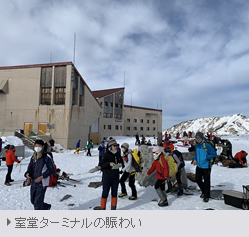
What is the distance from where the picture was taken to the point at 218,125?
331ft

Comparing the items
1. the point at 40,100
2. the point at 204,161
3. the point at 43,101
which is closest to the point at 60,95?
the point at 43,101

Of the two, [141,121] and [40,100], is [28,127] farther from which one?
[141,121]

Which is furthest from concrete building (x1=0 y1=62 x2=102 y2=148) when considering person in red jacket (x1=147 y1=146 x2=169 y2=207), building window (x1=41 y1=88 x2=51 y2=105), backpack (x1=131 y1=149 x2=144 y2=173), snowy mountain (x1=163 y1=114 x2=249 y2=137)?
snowy mountain (x1=163 y1=114 x2=249 y2=137)

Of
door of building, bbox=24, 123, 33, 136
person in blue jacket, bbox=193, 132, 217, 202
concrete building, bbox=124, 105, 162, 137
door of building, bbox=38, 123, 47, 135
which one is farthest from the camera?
concrete building, bbox=124, 105, 162, 137

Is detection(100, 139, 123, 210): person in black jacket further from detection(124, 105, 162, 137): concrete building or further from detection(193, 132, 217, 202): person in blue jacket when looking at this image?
detection(124, 105, 162, 137): concrete building

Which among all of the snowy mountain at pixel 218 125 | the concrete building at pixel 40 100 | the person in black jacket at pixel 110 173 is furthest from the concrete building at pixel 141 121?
the person in black jacket at pixel 110 173

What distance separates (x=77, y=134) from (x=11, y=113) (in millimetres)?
9838

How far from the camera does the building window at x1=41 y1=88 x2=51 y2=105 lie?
24.4 metres

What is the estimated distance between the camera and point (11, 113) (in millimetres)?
24250

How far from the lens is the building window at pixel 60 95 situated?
24.4 metres

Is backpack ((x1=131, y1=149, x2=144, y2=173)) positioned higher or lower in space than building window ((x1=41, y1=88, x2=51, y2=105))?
lower

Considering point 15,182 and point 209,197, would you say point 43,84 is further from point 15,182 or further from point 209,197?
point 209,197

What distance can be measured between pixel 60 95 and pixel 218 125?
3989 inches
